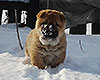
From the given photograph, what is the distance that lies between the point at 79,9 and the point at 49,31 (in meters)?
4.52

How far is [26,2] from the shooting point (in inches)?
350

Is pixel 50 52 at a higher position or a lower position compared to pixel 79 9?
lower

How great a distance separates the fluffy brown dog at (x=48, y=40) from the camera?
115 inches

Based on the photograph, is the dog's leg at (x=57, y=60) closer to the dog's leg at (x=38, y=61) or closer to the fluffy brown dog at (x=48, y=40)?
the fluffy brown dog at (x=48, y=40)

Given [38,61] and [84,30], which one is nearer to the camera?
[38,61]

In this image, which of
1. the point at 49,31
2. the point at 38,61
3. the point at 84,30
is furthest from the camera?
the point at 84,30

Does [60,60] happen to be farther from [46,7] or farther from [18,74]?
Answer: [46,7]

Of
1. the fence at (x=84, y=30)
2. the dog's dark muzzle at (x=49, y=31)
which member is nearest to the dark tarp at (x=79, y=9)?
the fence at (x=84, y=30)

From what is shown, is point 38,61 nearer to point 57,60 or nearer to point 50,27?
point 57,60

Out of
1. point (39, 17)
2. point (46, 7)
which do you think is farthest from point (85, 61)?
point (46, 7)

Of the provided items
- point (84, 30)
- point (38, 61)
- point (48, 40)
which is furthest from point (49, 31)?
point (84, 30)

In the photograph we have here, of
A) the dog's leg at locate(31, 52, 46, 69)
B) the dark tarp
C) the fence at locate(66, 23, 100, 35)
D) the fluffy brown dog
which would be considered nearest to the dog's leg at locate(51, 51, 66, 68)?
the fluffy brown dog

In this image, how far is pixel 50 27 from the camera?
2881 millimetres

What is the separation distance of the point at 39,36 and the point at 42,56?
30 centimetres
